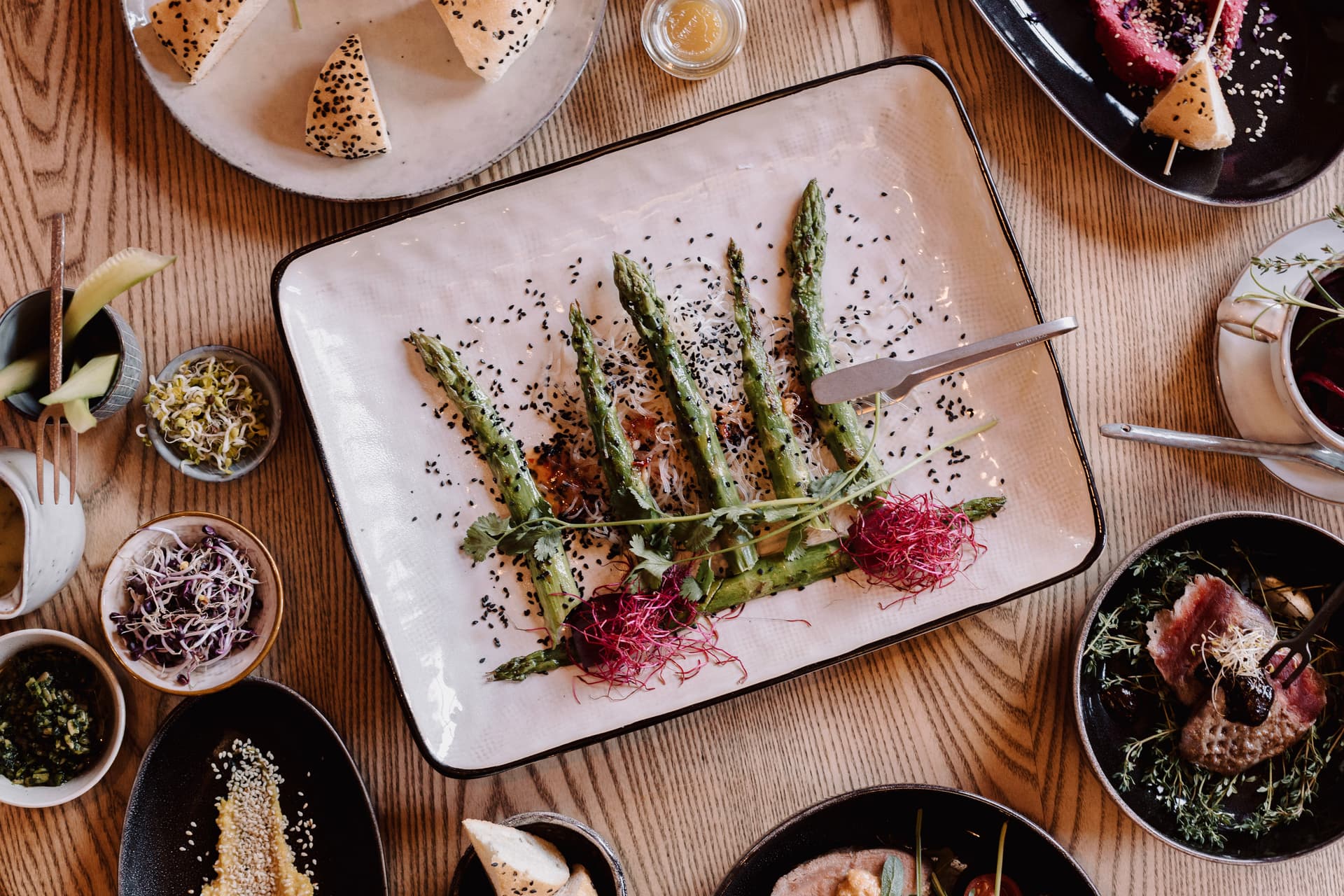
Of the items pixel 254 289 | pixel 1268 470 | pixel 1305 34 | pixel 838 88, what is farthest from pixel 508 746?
pixel 1305 34

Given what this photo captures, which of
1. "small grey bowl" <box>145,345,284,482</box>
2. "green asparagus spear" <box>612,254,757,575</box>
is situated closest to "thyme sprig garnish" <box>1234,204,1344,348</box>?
"green asparagus spear" <box>612,254,757,575</box>

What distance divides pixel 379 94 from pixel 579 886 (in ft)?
7.47

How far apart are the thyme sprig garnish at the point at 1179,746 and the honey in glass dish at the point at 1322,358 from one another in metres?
0.45

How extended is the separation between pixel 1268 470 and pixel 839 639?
1.36 m

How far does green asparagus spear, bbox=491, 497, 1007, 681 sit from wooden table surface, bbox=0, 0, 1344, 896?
336 mm

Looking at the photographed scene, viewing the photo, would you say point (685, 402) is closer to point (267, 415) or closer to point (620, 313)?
point (620, 313)

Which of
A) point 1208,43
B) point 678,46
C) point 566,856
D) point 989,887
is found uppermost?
point 678,46

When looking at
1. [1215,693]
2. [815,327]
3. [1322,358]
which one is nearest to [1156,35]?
[1322,358]

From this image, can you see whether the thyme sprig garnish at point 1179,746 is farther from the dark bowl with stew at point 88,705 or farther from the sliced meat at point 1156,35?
the dark bowl with stew at point 88,705

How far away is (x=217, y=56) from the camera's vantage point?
95.2 inches

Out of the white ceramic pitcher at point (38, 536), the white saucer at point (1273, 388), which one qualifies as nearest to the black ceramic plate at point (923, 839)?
the white saucer at point (1273, 388)

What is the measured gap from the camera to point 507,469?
96.3 inches

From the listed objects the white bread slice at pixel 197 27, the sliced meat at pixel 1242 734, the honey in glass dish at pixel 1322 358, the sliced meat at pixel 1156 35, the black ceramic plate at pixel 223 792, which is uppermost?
the white bread slice at pixel 197 27

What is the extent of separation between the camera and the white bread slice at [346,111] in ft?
7.76
